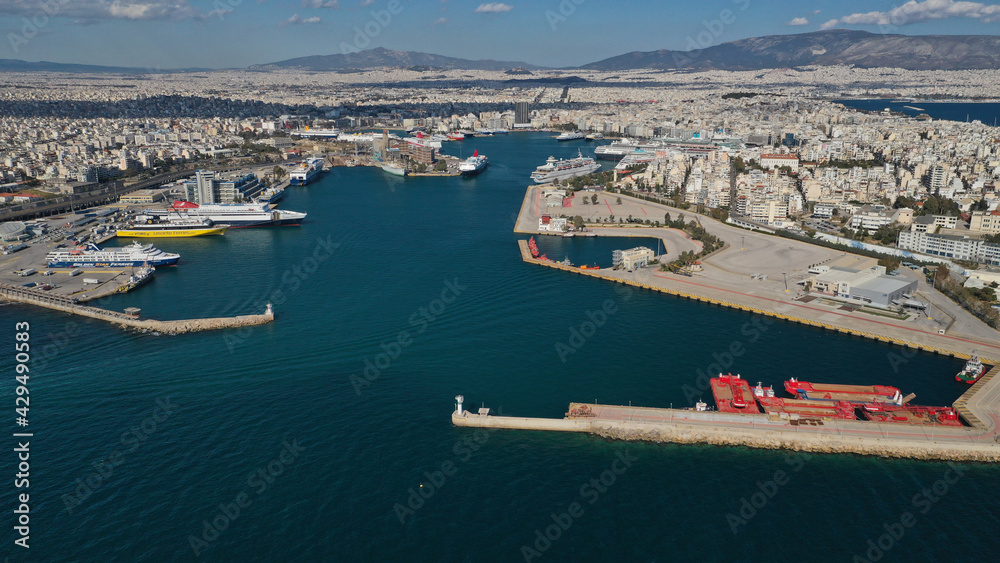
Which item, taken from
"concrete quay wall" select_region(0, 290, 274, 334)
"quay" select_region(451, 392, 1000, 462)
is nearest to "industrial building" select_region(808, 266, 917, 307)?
"quay" select_region(451, 392, 1000, 462)

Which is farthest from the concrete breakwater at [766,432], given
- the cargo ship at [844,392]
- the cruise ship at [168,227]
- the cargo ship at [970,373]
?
the cruise ship at [168,227]

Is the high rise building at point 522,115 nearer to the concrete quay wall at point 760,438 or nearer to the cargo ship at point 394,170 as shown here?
the cargo ship at point 394,170

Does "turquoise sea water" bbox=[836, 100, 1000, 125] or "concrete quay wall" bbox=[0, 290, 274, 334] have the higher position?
"turquoise sea water" bbox=[836, 100, 1000, 125]

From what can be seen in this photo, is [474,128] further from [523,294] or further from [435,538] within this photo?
[435,538]

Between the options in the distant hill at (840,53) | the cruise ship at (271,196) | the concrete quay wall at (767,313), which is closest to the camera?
the concrete quay wall at (767,313)

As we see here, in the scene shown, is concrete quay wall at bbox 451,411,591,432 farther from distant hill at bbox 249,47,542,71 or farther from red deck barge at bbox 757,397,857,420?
distant hill at bbox 249,47,542,71
